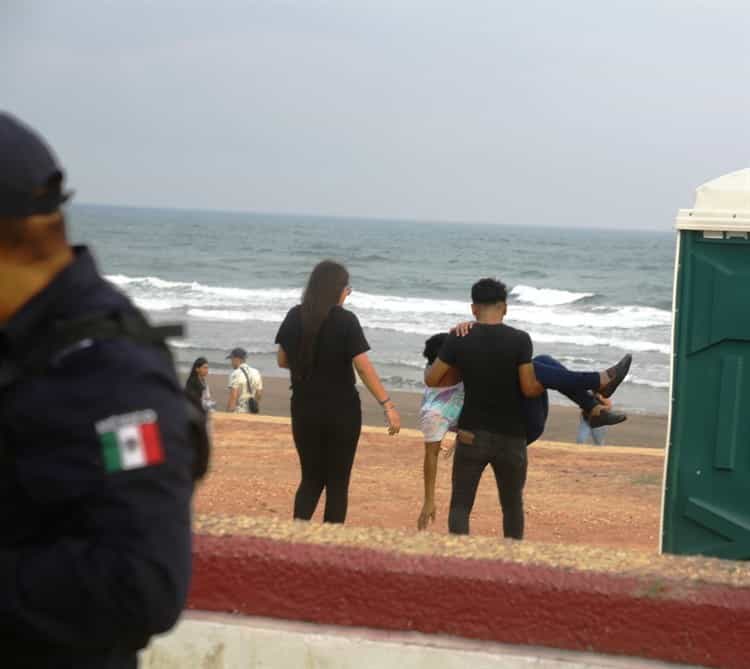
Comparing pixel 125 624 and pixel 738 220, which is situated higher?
pixel 738 220

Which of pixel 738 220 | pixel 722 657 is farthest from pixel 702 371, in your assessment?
pixel 722 657

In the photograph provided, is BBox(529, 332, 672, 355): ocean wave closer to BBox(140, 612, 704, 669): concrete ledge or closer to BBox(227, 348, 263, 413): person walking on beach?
BBox(227, 348, 263, 413): person walking on beach

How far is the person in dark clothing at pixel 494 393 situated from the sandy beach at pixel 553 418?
1229 centimetres

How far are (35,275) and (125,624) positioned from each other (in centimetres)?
45

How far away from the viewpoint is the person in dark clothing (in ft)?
19.3

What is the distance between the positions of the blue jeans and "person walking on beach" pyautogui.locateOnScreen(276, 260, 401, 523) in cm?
82

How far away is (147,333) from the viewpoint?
5.12 ft

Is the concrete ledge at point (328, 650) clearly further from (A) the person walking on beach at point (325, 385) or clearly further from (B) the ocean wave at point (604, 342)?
(B) the ocean wave at point (604, 342)

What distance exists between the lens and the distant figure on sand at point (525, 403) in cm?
584

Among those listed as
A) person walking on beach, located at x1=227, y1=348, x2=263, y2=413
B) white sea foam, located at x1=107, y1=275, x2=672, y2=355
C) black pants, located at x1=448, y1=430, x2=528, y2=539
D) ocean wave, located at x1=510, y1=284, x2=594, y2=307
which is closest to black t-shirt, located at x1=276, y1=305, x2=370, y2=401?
black pants, located at x1=448, y1=430, x2=528, y2=539

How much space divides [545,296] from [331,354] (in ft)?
142

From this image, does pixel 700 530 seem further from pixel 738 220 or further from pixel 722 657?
pixel 722 657

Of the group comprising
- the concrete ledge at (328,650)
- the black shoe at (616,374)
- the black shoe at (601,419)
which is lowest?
the black shoe at (601,419)

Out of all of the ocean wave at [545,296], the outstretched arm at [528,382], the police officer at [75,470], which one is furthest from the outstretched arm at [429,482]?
the ocean wave at [545,296]
